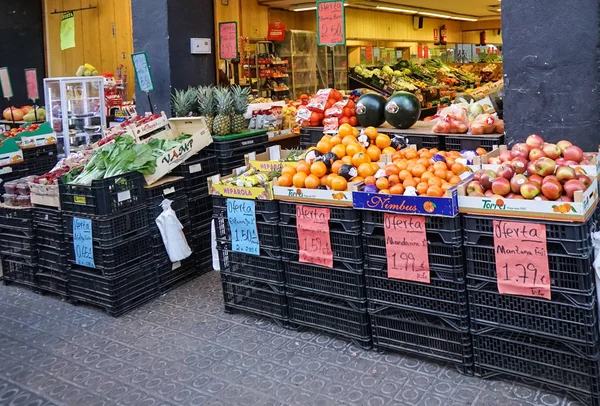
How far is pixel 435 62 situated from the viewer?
50.9ft

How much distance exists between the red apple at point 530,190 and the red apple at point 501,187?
0.33 ft

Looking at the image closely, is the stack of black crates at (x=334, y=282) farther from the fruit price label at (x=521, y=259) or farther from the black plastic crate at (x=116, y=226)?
the black plastic crate at (x=116, y=226)

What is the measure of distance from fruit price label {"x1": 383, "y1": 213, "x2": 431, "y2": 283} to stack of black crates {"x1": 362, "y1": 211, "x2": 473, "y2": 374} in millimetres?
39

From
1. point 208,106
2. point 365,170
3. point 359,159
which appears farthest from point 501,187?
point 208,106

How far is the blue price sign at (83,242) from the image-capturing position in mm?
4445

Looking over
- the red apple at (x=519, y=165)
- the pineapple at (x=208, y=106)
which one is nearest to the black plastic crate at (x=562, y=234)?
the red apple at (x=519, y=165)

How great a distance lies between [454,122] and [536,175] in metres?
1.43

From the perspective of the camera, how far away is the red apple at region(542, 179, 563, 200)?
2947mm

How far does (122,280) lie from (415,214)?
2.44 meters

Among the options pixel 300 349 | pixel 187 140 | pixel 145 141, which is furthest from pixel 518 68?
pixel 145 141

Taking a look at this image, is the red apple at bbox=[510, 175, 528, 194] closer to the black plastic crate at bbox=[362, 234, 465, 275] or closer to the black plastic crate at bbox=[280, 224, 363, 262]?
the black plastic crate at bbox=[362, 234, 465, 275]

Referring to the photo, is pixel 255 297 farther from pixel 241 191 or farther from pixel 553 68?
pixel 553 68

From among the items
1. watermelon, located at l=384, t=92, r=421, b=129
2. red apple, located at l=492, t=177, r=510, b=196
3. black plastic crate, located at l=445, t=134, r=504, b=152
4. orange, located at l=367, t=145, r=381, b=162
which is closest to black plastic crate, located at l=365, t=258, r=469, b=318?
red apple, located at l=492, t=177, r=510, b=196

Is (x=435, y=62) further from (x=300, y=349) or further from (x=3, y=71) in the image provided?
(x=300, y=349)
